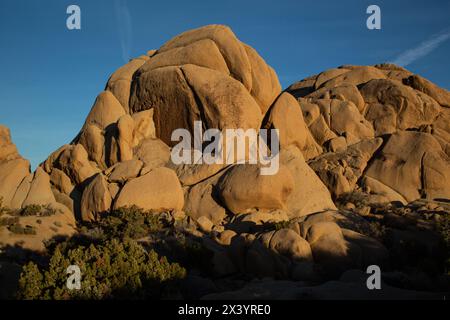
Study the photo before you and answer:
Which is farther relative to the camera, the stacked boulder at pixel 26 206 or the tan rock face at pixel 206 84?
the tan rock face at pixel 206 84

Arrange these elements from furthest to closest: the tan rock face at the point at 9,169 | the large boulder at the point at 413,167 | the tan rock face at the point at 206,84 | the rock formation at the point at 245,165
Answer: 1. the tan rock face at the point at 206,84
2. the large boulder at the point at 413,167
3. the tan rock face at the point at 9,169
4. the rock formation at the point at 245,165

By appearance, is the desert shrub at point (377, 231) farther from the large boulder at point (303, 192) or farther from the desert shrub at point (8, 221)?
the desert shrub at point (8, 221)

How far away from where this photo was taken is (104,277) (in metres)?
11.0


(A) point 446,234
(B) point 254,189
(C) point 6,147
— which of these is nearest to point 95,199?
(B) point 254,189

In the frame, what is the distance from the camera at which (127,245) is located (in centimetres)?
1347

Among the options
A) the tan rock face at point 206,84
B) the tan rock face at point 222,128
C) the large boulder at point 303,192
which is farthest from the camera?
the tan rock face at point 206,84

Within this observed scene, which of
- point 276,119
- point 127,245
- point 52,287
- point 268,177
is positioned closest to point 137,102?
point 276,119

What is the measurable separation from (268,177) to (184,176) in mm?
5782

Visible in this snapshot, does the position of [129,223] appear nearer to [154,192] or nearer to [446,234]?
[154,192]

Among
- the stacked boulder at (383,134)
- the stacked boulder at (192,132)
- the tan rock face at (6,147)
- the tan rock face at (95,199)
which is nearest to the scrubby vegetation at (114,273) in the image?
the tan rock face at (95,199)

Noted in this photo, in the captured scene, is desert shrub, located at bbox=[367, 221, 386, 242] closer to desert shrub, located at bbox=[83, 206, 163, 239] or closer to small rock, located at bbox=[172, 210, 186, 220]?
small rock, located at bbox=[172, 210, 186, 220]

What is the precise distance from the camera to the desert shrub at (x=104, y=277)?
394 inches

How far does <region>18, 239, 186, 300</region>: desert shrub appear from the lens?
32.8ft
